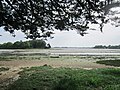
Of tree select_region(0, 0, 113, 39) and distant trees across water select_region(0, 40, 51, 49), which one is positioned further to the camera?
distant trees across water select_region(0, 40, 51, 49)

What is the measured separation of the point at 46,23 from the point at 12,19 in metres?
1.18

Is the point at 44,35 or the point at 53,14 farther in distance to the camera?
the point at 44,35

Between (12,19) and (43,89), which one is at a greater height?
(12,19)

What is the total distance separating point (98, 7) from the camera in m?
10.6

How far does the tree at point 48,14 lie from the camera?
35.4 feet

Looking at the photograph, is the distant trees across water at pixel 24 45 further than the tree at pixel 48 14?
Yes

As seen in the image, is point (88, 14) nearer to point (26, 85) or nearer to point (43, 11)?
point (43, 11)

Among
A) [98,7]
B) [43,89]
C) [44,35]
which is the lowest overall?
[43,89]

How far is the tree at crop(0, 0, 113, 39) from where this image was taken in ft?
35.4

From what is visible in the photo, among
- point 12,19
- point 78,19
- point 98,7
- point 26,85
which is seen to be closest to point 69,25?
point 78,19

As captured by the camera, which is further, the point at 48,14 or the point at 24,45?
the point at 24,45

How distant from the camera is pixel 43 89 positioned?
11.6m

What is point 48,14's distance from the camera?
11.2 meters

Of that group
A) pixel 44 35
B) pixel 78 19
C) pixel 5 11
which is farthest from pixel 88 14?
pixel 5 11
